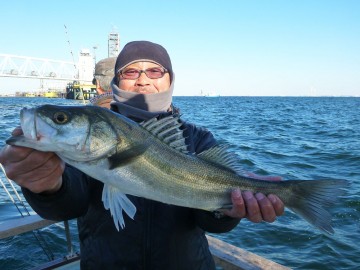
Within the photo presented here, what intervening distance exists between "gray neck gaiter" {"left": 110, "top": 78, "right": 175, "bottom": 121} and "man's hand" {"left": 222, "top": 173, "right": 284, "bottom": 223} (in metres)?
1.26

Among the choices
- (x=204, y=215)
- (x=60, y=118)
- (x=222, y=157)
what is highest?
(x=60, y=118)

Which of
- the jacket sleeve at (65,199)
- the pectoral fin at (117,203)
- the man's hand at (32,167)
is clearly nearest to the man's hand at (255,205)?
the pectoral fin at (117,203)

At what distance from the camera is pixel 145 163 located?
302cm

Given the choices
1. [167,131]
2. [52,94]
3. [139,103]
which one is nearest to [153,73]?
[139,103]

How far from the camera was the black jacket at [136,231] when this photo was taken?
324cm

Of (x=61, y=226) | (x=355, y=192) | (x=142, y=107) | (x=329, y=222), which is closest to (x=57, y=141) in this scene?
(x=142, y=107)

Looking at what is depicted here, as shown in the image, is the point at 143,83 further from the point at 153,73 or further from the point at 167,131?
the point at 167,131

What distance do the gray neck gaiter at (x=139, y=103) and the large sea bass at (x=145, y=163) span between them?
0.69 m

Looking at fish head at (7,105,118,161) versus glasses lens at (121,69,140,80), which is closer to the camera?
fish head at (7,105,118,161)

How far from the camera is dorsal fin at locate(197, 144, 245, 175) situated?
3393 mm

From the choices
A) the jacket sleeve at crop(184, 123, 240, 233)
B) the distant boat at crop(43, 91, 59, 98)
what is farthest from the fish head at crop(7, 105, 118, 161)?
the distant boat at crop(43, 91, 59, 98)

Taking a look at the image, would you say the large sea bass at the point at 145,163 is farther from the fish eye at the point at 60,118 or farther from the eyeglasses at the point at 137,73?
the eyeglasses at the point at 137,73

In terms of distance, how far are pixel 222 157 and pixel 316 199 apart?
38.1 inches

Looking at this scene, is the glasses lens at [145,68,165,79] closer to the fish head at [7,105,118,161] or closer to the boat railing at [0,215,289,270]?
the fish head at [7,105,118,161]
